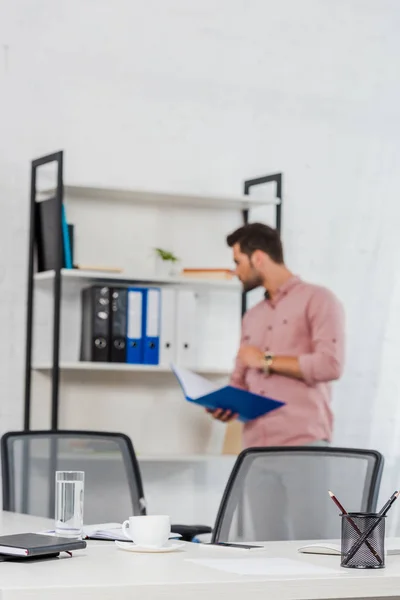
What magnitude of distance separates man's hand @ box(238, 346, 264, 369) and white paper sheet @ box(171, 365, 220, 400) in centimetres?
16

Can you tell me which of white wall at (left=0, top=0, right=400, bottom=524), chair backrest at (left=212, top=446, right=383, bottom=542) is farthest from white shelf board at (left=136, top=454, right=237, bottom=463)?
chair backrest at (left=212, top=446, right=383, bottom=542)

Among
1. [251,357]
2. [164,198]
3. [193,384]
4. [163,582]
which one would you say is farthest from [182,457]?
[163,582]

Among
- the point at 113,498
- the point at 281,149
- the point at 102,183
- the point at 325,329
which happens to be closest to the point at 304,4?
the point at 281,149

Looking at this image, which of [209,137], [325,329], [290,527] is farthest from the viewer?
[209,137]

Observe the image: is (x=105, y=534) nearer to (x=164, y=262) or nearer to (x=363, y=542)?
(x=363, y=542)

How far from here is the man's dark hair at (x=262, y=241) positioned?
4.06 m

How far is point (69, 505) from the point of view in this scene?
1979 mm

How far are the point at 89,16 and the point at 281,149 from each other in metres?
1.02

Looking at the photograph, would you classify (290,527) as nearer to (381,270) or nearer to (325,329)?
(325,329)

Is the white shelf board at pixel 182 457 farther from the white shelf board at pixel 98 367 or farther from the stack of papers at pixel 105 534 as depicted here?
the stack of papers at pixel 105 534

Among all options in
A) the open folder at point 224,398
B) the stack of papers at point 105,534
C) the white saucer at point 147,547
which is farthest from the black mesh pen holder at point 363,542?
the open folder at point 224,398

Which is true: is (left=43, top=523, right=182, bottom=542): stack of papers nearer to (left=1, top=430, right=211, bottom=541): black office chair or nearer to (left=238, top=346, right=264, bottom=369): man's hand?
(left=1, top=430, right=211, bottom=541): black office chair

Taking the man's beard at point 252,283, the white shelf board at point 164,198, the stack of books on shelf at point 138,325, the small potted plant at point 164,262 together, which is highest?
the white shelf board at point 164,198

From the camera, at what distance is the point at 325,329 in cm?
384
